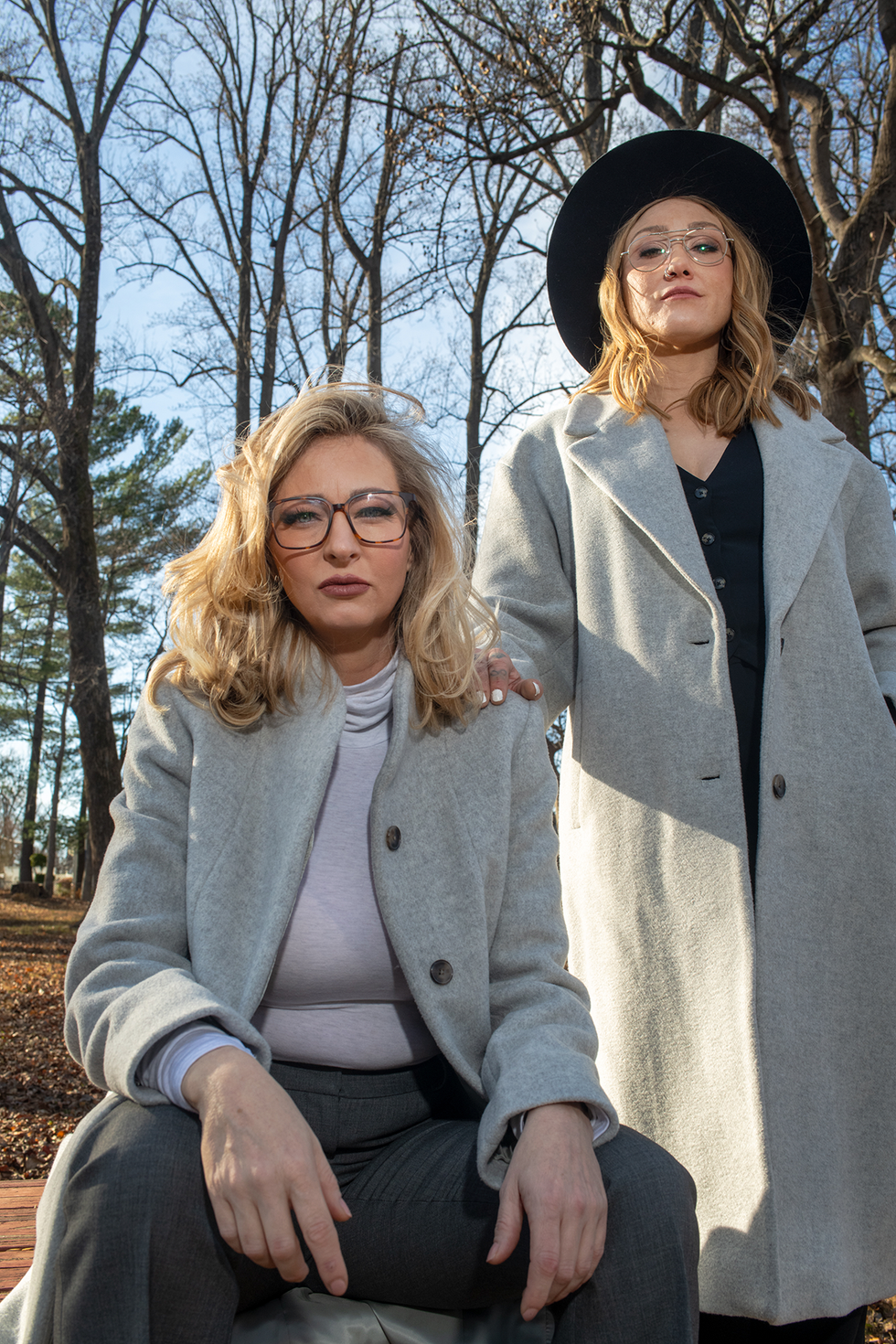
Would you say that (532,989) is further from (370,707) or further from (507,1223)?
(370,707)

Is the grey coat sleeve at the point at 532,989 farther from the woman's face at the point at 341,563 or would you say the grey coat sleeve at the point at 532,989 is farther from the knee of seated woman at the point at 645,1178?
the woman's face at the point at 341,563

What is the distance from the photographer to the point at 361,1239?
1.51 metres

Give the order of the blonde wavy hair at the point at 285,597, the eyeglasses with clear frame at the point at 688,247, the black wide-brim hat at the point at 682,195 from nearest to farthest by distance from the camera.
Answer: the blonde wavy hair at the point at 285,597 < the eyeglasses with clear frame at the point at 688,247 < the black wide-brim hat at the point at 682,195

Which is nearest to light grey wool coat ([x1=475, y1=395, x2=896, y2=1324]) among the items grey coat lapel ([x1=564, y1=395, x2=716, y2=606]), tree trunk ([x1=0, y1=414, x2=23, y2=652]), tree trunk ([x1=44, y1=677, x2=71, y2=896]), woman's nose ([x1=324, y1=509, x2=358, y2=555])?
grey coat lapel ([x1=564, y1=395, x2=716, y2=606])

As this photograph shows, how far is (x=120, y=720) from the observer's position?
3722cm

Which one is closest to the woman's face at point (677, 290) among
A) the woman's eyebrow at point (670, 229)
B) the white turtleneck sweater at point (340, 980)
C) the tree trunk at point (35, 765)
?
the woman's eyebrow at point (670, 229)

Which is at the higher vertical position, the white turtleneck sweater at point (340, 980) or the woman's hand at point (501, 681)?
the woman's hand at point (501, 681)

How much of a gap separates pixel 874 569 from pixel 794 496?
12.7 inches

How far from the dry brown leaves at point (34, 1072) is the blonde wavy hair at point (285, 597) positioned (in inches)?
176

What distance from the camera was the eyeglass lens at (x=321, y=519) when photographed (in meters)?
1.96

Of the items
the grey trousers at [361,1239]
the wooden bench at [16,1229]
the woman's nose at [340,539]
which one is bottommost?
the wooden bench at [16,1229]

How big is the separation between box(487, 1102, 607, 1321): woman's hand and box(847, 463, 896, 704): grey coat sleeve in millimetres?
1489

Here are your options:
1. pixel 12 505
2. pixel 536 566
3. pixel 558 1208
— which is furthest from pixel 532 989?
pixel 12 505

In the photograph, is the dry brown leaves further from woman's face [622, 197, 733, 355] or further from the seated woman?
woman's face [622, 197, 733, 355]
